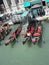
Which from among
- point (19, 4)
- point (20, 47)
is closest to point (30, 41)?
point (20, 47)

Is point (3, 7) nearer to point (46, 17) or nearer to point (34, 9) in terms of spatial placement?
point (34, 9)

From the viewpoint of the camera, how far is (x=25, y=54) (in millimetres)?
24359

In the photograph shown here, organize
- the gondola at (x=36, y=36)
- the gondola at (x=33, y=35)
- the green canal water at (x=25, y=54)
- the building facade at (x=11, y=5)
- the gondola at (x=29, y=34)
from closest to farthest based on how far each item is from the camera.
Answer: the green canal water at (x=25, y=54)
the gondola at (x=36, y=36)
the gondola at (x=33, y=35)
the gondola at (x=29, y=34)
the building facade at (x=11, y=5)

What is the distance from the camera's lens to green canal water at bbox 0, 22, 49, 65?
22484 millimetres

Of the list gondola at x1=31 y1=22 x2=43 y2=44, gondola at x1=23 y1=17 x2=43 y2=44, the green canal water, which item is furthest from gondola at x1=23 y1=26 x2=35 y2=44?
the green canal water

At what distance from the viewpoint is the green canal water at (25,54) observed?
22.5 metres

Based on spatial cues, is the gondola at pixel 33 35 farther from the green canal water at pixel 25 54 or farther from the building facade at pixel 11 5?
the building facade at pixel 11 5

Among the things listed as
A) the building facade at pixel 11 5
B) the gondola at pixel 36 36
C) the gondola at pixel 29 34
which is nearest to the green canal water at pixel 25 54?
the gondola at pixel 36 36

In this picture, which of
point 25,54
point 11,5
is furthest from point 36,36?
point 11,5

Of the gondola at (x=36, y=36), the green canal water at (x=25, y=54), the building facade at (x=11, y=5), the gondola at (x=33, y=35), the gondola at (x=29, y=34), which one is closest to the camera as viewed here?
the green canal water at (x=25, y=54)

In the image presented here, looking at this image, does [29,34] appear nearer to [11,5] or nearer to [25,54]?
[25,54]

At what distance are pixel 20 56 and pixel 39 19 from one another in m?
13.8

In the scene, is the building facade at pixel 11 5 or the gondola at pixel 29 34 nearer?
the gondola at pixel 29 34

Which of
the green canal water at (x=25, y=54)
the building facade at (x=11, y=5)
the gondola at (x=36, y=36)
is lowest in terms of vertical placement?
the green canal water at (x=25, y=54)
